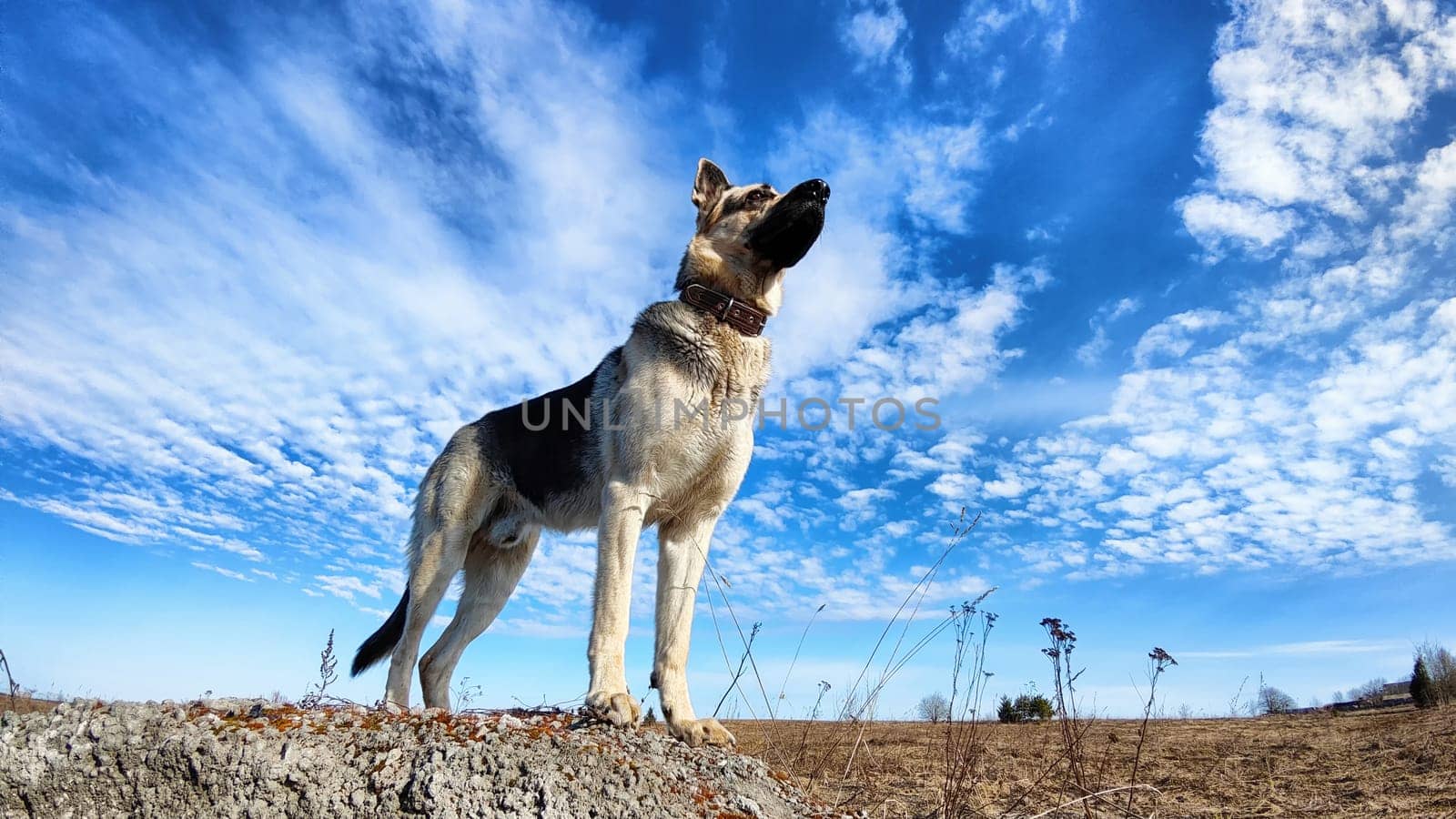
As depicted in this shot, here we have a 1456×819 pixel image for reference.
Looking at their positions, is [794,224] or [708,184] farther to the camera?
[708,184]

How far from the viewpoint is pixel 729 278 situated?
5406 mm

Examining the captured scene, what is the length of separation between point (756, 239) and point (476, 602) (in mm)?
3903

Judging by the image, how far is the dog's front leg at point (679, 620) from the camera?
420cm

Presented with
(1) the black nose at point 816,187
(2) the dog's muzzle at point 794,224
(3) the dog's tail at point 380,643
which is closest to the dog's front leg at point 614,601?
(2) the dog's muzzle at point 794,224

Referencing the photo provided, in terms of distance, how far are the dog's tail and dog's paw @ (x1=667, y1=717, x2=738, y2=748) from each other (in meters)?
3.30

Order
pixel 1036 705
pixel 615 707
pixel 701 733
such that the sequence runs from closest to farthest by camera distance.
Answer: pixel 615 707 → pixel 701 733 → pixel 1036 705

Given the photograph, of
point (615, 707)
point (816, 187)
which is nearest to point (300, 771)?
point (615, 707)

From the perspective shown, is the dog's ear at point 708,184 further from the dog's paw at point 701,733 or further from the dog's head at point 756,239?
the dog's paw at point 701,733

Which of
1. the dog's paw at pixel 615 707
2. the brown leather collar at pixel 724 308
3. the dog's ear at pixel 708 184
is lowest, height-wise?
the dog's paw at pixel 615 707

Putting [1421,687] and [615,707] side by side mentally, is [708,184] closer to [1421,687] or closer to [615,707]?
[615,707]

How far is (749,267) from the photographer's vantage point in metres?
5.48

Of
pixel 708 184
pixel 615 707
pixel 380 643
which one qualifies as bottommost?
pixel 615 707

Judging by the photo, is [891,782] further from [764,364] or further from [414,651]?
[414,651]

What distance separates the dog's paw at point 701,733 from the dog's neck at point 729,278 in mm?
2797
